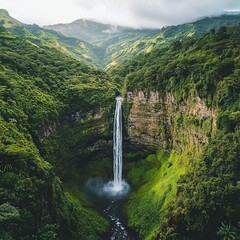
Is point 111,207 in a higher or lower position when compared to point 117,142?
lower

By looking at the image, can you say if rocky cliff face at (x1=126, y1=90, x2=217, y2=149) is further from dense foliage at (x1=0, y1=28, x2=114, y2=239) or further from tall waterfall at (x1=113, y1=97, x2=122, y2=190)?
dense foliage at (x1=0, y1=28, x2=114, y2=239)

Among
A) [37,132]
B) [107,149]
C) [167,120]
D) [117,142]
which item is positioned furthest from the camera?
[107,149]

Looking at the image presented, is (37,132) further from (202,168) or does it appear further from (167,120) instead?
(202,168)

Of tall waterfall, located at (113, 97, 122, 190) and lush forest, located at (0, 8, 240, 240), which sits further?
tall waterfall, located at (113, 97, 122, 190)

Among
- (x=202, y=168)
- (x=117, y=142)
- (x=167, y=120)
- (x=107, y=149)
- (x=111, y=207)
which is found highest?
(x=167, y=120)

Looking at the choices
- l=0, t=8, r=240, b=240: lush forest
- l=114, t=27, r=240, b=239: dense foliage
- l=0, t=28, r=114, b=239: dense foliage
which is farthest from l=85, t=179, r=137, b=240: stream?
l=0, t=28, r=114, b=239: dense foliage

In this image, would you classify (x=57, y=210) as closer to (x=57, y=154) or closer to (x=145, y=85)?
(x=57, y=154)

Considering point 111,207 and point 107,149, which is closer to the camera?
point 111,207

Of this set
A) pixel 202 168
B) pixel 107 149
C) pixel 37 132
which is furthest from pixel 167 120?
pixel 37 132
